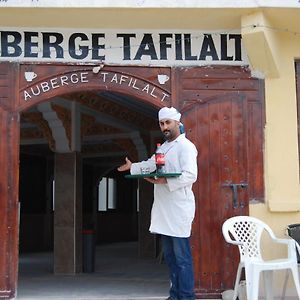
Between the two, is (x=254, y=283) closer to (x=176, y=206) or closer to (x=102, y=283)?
(x=176, y=206)

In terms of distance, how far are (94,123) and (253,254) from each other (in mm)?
5442

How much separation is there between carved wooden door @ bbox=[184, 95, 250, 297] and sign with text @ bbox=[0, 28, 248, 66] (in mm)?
482

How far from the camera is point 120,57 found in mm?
5883

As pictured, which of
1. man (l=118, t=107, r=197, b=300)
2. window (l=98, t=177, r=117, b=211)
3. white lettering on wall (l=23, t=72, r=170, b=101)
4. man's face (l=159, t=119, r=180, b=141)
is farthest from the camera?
window (l=98, t=177, r=117, b=211)

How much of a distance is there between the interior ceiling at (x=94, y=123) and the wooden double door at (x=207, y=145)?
2.32 meters

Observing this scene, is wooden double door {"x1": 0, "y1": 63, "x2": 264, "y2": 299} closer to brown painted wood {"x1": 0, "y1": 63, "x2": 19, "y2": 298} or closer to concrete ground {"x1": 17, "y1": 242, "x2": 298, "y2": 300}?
brown painted wood {"x1": 0, "y1": 63, "x2": 19, "y2": 298}

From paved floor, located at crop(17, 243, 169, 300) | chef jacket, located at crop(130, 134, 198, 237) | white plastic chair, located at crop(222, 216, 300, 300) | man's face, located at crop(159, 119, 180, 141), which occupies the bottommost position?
paved floor, located at crop(17, 243, 169, 300)

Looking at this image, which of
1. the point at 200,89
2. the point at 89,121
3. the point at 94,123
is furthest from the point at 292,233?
the point at 94,123

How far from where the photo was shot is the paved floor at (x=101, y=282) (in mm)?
6027

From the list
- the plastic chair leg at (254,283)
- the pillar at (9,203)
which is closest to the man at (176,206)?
the plastic chair leg at (254,283)

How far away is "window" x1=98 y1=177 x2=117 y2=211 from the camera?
18781 millimetres

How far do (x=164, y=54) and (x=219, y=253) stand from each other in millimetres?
2062

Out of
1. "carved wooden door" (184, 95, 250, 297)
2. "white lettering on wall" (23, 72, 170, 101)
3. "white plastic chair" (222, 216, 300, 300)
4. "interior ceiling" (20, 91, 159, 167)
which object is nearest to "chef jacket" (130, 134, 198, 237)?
"white plastic chair" (222, 216, 300, 300)
